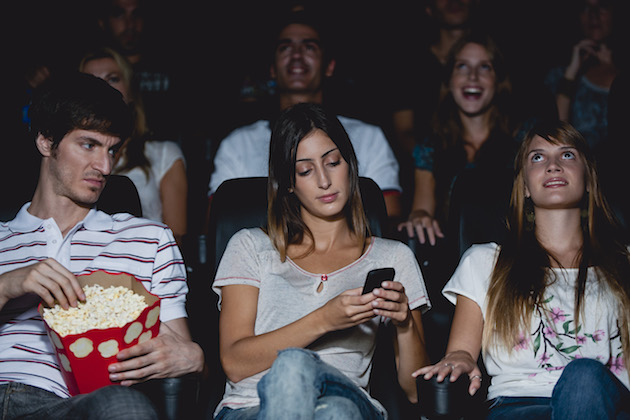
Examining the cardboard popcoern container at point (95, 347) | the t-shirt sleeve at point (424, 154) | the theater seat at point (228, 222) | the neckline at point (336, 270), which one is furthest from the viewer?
the t-shirt sleeve at point (424, 154)

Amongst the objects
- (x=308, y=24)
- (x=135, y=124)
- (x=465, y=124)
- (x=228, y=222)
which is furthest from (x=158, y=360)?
(x=308, y=24)

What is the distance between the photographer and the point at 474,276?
228 cm

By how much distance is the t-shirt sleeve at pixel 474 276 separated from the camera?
7.40ft

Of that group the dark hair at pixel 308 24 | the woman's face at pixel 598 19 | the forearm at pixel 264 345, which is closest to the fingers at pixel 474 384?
the forearm at pixel 264 345

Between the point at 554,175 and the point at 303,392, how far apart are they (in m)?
1.05

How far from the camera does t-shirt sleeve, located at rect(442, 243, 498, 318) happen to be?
226cm

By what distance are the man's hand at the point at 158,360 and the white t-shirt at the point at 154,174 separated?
109 centimetres

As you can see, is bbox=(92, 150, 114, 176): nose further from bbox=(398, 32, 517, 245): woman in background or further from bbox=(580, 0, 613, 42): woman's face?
bbox=(580, 0, 613, 42): woman's face

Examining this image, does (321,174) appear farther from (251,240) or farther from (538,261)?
(538,261)

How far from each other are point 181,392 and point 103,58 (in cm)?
184

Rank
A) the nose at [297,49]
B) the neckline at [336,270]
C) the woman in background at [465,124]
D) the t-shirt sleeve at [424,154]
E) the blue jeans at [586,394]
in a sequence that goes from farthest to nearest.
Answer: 1. the nose at [297,49]
2. the t-shirt sleeve at [424,154]
3. the woman in background at [465,124]
4. the neckline at [336,270]
5. the blue jeans at [586,394]

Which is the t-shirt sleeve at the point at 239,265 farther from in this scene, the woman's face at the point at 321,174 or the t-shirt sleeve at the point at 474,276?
the t-shirt sleeve at the point at 474,276

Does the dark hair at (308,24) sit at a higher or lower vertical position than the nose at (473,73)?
higher

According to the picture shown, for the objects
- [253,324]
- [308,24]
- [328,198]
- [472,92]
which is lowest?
[253,324]
